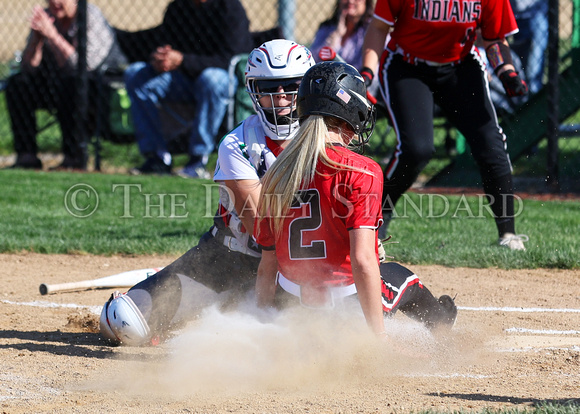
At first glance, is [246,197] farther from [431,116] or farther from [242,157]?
[431,116]

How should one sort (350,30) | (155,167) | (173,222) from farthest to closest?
1. (155,167)
2. (350,30)
3. (173,222)

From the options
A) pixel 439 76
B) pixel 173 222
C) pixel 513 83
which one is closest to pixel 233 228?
pixel 439 76

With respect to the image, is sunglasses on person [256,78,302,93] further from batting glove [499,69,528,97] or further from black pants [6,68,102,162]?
black pants [6,68,102,162]

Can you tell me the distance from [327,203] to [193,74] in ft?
19.7

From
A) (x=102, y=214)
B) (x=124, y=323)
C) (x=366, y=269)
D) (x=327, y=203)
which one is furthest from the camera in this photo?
(x=102, y=214)

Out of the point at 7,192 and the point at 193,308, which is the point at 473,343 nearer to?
the point at 193,308

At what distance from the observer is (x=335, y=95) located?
301 centimetres

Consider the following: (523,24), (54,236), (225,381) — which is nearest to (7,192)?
(54,236)

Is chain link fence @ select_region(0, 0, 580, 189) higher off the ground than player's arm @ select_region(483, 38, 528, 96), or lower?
lower

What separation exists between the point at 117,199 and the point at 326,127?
16.3 feet

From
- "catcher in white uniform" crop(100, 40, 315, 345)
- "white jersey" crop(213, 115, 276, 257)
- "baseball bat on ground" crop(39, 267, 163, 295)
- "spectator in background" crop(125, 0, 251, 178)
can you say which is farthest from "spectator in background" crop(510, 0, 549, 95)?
"white jersey" crop(213, 115, 276, 257)

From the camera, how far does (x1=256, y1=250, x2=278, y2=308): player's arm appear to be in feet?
11.0

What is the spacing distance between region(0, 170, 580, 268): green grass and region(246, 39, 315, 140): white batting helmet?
81.3 inches

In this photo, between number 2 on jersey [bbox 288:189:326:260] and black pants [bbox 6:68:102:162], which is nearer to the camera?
number 2 on jersey [bbox 288:189:326:260]
